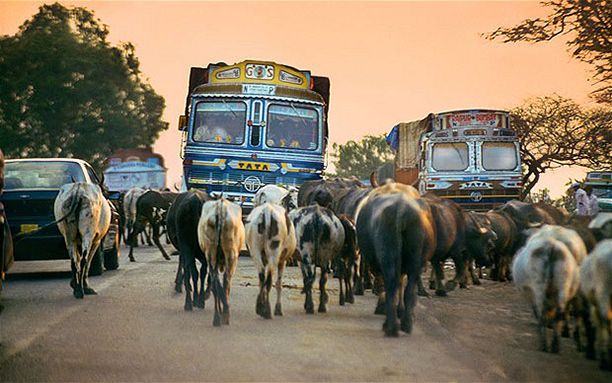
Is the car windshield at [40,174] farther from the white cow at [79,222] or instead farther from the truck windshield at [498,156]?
the truck windshield at [498,156]

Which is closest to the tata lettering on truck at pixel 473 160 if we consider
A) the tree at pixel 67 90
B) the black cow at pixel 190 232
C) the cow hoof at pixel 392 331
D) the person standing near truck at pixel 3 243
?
the black cow at pixel 190 232

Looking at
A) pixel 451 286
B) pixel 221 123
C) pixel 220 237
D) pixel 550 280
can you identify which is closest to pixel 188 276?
pixel 220 237

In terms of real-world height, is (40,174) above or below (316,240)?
above

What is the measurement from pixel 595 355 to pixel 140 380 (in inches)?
162

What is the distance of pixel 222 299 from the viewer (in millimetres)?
9445

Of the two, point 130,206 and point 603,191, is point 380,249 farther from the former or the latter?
point 603,191

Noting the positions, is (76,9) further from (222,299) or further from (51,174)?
(222,299)

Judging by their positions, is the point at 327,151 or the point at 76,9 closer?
the point at 327,151

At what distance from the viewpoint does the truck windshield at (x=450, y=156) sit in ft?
74.5

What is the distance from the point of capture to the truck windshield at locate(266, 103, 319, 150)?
1962cm

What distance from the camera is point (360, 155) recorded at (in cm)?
10875

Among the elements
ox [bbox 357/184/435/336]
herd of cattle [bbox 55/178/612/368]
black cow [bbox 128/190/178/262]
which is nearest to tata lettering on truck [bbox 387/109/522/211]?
black cow [bbox 128/190/178/262]

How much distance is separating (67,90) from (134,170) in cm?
573

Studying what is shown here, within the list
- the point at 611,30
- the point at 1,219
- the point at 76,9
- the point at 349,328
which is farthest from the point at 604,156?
the point at 76,9
